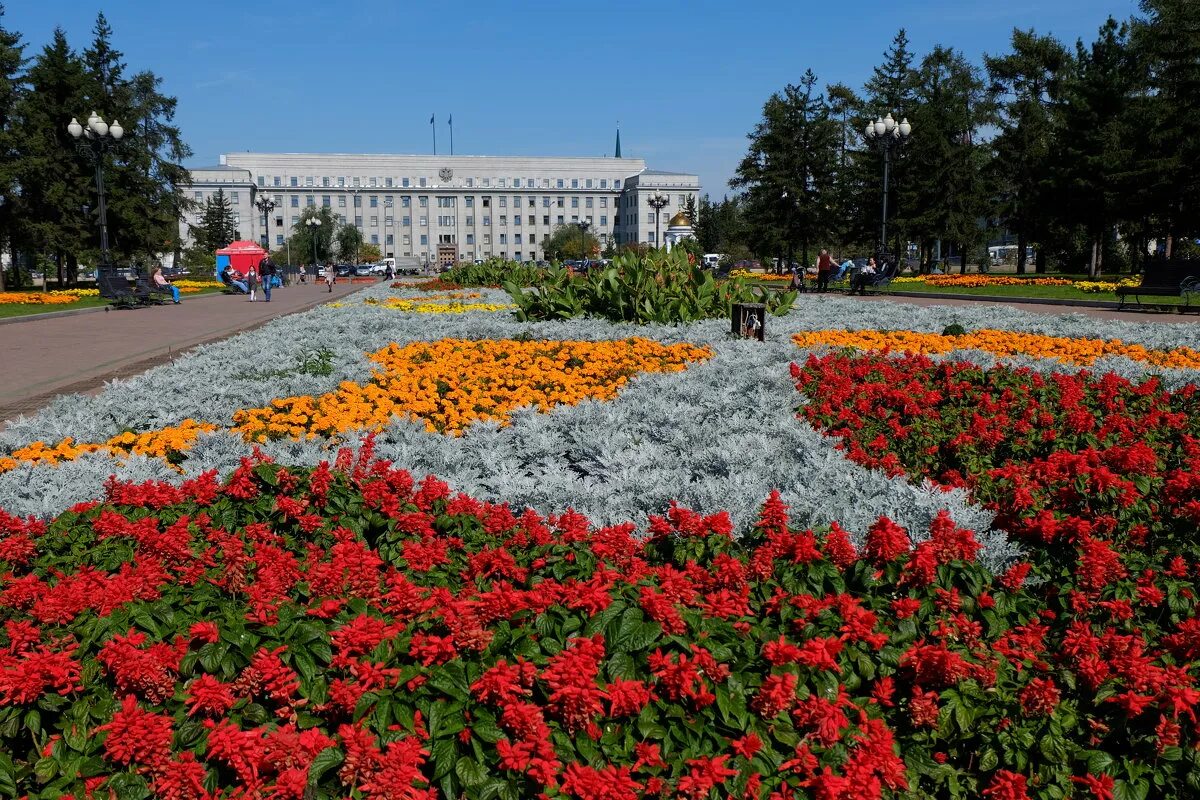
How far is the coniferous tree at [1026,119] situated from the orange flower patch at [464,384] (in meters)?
36.5

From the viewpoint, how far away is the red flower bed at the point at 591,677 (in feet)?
5.99

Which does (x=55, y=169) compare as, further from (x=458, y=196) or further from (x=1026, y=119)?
(x=458, y=196)

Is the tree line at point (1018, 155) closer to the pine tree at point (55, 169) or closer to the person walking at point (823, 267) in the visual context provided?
the person walking at point (823, 267)

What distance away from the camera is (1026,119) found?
131 feet

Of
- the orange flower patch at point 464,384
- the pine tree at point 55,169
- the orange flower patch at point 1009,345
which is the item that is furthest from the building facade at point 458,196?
the orange flower patch at point 464,384

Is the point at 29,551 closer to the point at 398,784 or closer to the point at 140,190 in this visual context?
the point at 398,784

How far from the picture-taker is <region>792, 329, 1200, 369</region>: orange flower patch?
7777 millimetres

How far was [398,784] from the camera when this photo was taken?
167 cm

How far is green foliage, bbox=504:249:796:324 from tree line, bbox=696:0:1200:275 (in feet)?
86.7

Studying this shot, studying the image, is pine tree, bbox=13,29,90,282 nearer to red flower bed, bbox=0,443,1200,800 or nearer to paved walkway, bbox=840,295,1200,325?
paved walkway, bbox=840,295,1200,325

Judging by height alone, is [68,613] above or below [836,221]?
below

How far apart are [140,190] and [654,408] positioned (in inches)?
1703

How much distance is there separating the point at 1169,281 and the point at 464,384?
615 inches

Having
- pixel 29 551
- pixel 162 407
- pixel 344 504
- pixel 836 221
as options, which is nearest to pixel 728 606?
pixel 344 504
